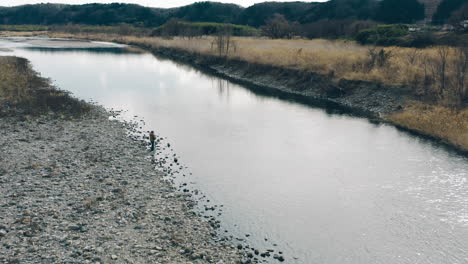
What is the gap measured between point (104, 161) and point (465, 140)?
26.8m

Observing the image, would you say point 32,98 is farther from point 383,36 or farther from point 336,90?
point 383,36

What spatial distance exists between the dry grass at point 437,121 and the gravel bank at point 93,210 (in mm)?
22451

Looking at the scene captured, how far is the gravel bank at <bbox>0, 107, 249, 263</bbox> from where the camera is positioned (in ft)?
45.9

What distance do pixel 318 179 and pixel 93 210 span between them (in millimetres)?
13114

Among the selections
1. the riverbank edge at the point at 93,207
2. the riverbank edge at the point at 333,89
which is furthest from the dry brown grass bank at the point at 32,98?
the riverbank edge at the point at 333,89

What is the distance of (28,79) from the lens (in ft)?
168

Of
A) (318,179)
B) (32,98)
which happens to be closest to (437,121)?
(318,179)

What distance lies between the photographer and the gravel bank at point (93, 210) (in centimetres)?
1398

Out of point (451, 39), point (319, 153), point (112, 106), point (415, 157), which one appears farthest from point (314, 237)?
point (451, 39)

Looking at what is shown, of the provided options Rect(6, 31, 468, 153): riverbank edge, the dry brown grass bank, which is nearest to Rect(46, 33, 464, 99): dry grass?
Rect(6, 31, 468, 153): riverbank edge

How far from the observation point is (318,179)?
72.9ft

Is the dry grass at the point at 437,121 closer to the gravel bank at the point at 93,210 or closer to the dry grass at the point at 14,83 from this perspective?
the gravel bank at the point at 93,210

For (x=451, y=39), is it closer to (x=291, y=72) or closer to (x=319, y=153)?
(x=291, y=72)

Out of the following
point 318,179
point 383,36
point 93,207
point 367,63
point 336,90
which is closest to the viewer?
point 93,207
